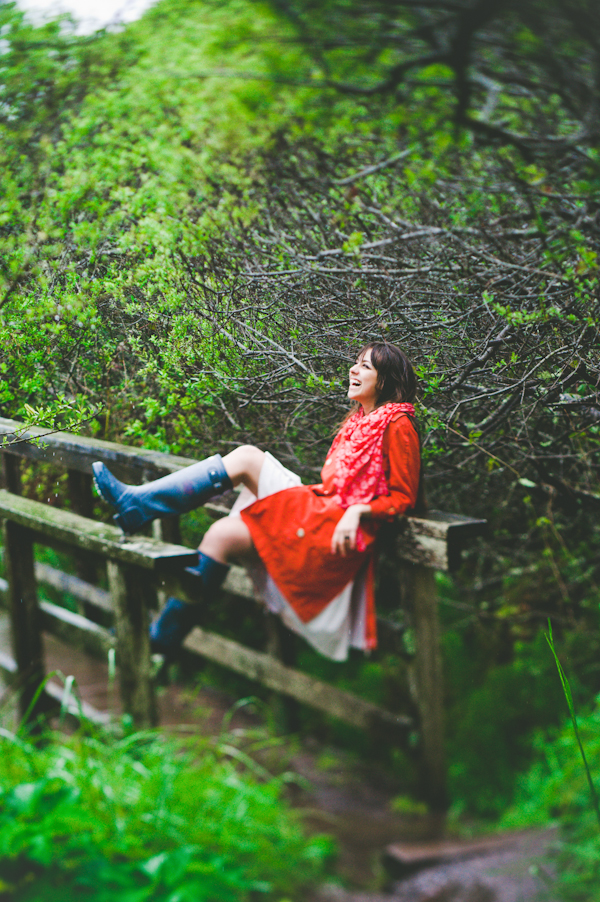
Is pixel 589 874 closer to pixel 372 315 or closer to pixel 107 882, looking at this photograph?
pixel 107 882

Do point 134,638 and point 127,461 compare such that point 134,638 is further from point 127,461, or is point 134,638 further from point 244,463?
point 244,463

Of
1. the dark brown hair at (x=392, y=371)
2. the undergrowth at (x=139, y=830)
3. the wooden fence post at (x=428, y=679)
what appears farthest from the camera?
the wooden fence post at (x=428, y=679)

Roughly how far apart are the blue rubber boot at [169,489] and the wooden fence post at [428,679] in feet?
3.21

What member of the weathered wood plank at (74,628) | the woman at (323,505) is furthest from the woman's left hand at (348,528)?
the weathered wood plank at (74,628)

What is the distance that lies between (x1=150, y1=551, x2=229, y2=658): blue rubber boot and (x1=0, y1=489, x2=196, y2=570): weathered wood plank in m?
0.04

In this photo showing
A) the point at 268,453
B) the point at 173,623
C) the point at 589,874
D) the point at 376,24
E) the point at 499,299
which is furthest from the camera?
the point at 589,874

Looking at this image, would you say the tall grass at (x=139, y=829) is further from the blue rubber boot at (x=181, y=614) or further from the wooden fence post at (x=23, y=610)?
the blue rubber boot at (x=181, y=614)

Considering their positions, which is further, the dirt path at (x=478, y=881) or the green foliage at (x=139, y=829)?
the dirt path at (x=478, y=881)

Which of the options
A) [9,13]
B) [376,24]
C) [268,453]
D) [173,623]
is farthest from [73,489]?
[376,24]

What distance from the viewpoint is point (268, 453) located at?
1155 mm

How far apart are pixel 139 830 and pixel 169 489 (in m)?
1.22

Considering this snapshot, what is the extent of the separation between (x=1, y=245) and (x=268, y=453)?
584mm

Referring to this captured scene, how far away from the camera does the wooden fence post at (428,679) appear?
1.99 m

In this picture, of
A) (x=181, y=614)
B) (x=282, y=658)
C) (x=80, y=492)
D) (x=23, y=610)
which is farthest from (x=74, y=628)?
(x=80, y=492)
